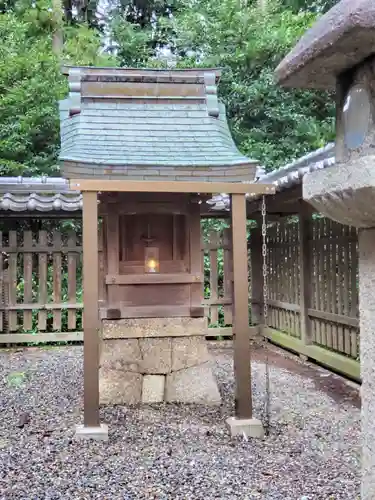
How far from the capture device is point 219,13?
12883mm

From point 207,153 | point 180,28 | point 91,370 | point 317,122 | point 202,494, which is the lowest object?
point 202,494

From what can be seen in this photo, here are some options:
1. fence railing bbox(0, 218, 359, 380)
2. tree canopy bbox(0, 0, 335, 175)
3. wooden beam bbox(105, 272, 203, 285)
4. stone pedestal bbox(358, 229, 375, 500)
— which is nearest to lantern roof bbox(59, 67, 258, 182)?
wooden beam bbox(105, 272, 203, 285)

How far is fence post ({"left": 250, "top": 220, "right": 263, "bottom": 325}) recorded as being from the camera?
9.21 metres

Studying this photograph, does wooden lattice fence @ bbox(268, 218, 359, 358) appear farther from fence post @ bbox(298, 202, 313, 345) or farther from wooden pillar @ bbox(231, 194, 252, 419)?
wooden pillar @ bbox(231, 194, 252, 419)

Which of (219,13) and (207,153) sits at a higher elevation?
(219,13)

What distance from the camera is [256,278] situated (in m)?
9.31

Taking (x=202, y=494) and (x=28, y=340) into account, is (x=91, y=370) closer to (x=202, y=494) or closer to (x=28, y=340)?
(x=202, y=494)

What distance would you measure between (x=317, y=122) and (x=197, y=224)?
793 cm

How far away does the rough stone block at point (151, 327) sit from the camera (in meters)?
5.14

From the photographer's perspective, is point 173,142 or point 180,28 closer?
point 173,142

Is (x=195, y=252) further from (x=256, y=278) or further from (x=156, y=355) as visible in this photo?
(x=256, y=278)

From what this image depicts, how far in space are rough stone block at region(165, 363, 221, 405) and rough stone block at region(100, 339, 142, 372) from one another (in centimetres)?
37

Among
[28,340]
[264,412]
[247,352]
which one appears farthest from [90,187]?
[28,340]

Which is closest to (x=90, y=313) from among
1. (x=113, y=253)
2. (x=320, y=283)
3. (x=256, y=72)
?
(x=113, y=253)
